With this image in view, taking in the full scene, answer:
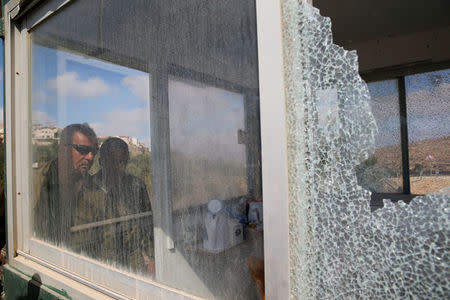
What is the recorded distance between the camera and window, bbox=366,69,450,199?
2.59 ft

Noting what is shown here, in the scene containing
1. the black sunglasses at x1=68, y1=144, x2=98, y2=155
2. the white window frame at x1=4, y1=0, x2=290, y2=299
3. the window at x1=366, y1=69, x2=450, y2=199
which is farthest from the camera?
the black sunglasses at x1=68, y1=144, x2=98, y2=155

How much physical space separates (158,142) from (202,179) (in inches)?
11.0

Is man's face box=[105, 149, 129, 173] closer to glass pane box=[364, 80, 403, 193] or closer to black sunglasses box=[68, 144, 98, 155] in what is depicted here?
black sunglasses box=[68, 144, 98, 155]

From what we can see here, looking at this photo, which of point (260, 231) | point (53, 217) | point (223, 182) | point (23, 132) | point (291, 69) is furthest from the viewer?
point (23, 132)

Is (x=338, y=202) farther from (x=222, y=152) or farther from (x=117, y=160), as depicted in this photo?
(x=117, y=160)

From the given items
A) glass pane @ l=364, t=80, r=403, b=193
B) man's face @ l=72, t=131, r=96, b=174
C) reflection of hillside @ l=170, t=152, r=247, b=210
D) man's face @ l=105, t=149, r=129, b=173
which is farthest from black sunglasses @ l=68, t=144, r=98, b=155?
glass pane @ l=364, t=80, r=403, b=193

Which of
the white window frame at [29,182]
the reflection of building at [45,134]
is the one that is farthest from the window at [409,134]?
the reflection of building at [45,134]

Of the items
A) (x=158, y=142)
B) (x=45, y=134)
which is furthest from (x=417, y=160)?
(x=45, y=134)

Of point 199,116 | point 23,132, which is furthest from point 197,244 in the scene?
point 23,132

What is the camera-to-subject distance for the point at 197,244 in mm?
1019

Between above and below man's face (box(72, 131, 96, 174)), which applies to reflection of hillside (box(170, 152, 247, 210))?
below

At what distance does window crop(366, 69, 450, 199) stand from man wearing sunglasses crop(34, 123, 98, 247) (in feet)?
3.90

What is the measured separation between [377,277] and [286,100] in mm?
406

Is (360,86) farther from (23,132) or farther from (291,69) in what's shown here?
(23,132)
